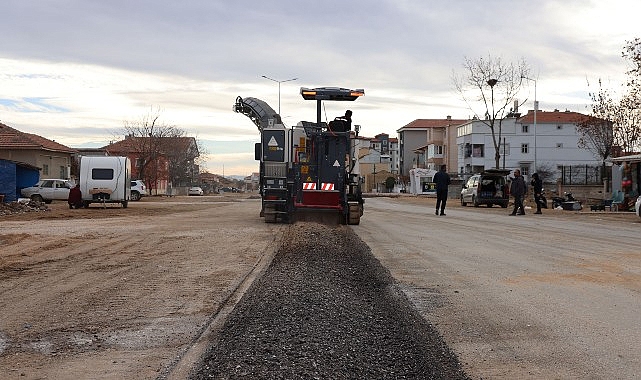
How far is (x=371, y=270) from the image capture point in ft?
38.9

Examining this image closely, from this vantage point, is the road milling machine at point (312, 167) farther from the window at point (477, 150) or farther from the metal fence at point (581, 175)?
the window at point (477, 150)

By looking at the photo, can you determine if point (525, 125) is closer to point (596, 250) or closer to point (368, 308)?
point (596, 250)

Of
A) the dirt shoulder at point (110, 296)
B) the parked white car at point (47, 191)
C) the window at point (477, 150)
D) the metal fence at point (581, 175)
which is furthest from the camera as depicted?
the window at point (477, 150)

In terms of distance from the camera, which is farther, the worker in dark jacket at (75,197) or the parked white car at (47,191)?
the parked white car at (47,191)

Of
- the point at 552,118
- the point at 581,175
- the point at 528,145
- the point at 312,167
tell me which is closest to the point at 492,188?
the point at 312,167

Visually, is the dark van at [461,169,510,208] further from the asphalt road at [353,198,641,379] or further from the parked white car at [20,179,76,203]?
the parked white car at [20,179,76,203]

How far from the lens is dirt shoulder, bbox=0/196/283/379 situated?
21.0 ft

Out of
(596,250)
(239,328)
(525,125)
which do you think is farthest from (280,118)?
(525,125)

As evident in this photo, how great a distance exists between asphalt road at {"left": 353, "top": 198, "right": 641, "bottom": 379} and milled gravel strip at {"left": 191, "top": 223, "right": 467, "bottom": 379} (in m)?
0.34

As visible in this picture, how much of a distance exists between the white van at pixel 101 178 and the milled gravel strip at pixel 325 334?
25.6 metres

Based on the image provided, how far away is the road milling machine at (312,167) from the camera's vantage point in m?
22.5

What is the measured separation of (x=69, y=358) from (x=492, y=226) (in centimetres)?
1819

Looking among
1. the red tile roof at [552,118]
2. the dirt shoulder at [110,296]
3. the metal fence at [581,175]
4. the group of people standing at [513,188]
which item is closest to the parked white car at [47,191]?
the group of people standing at [513,188]

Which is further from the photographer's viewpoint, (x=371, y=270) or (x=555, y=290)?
(x=371, y=270)
